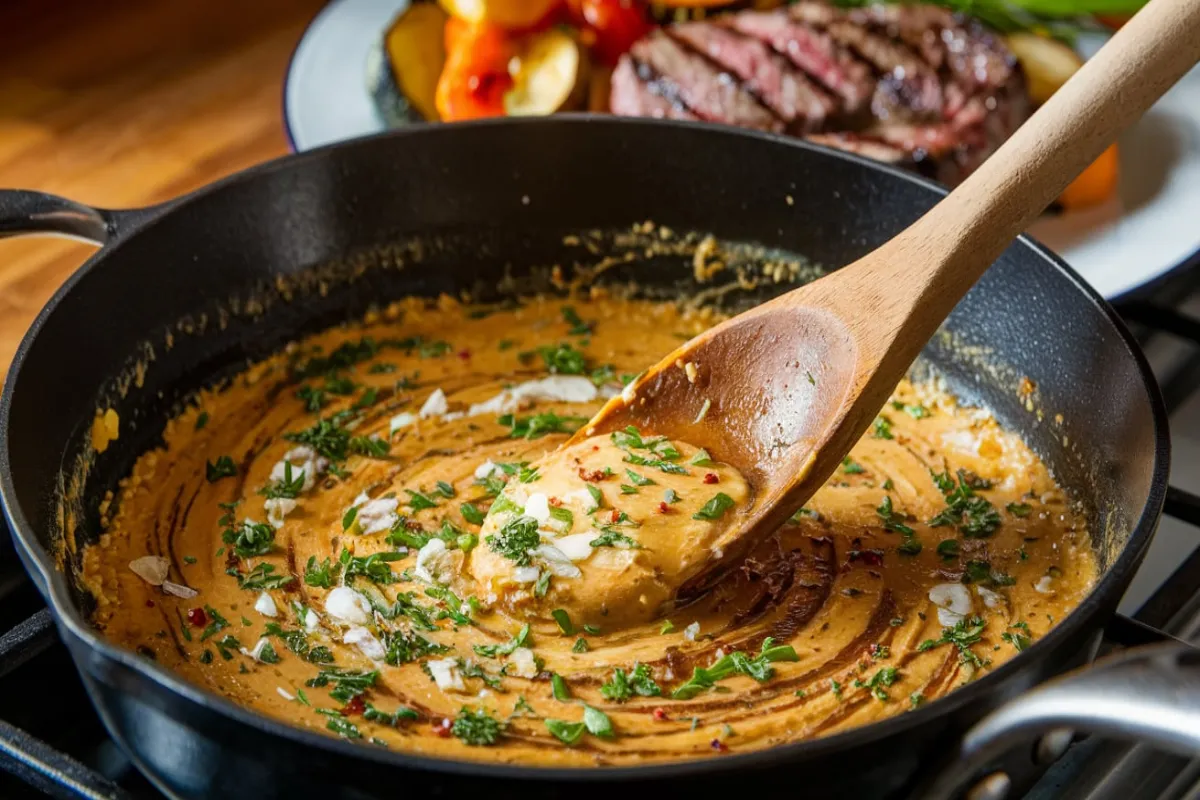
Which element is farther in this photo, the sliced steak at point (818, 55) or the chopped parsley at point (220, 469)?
the sliced steak at point (818, 55)

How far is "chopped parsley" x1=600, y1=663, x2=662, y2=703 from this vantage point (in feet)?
3.84

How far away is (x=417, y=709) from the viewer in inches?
45.8

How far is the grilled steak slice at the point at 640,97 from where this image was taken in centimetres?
201

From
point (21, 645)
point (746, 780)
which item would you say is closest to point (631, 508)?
point (746, 780)

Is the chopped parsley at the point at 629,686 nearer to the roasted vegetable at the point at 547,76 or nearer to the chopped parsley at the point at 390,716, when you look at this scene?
the chopped parsley at the point at 390,716

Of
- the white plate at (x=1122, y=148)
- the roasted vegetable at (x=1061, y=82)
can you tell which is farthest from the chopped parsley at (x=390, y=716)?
the roasted vegetable at (x=1061, y=82)

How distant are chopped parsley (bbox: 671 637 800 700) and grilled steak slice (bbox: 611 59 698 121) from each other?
1047mm

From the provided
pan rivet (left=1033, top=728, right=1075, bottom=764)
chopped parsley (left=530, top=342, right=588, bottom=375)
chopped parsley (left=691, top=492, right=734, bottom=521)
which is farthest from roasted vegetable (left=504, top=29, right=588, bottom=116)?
pan rivet (left=1033, top=728, right=1075, bottom=764)

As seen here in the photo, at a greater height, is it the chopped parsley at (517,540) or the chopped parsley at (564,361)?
the chopped parsley at (564,361)

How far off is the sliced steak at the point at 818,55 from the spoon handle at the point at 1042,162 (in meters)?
0.72

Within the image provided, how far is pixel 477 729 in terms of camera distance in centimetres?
112

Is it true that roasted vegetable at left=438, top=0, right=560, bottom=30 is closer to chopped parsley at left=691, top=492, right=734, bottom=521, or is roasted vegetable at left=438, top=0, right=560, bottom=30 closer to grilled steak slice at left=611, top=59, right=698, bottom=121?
grilled steak slice at left=611, top=59, right=698, bottom=121

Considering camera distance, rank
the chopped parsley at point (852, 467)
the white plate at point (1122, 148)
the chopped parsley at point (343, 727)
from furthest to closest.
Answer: the white plate at point (1122, 148) → the chopped parsley at point (852, 467) → the chopped parsley at point (343, 727)

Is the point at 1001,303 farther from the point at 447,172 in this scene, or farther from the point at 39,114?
the point at 39,114
